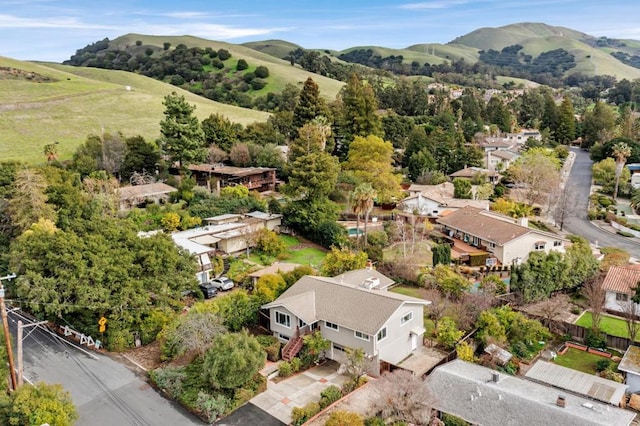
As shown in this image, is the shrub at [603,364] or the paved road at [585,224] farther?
the paved road at [585,224]

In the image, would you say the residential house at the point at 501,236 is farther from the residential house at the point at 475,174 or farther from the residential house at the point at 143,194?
the residential house at the point at 143,194

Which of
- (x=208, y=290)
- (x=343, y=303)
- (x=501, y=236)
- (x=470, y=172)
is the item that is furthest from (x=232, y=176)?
(x=343, y=303)

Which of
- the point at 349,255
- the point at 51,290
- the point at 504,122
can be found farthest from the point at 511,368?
the point at 504,122

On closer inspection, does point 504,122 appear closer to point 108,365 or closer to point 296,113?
point 296,113

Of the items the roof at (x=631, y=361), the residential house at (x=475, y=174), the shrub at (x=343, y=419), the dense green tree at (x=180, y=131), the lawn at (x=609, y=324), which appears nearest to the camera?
the shrub at (x=343, y=419)

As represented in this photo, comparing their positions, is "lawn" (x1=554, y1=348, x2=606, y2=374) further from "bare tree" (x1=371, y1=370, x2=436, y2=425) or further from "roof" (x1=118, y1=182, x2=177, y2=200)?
"roof" (x1=118, y1=182, x2=177, y2=200)

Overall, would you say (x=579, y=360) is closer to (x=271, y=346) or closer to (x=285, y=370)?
(x=285, y=370)

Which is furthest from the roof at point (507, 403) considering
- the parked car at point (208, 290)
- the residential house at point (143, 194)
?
the residential house at point (143, 194)
